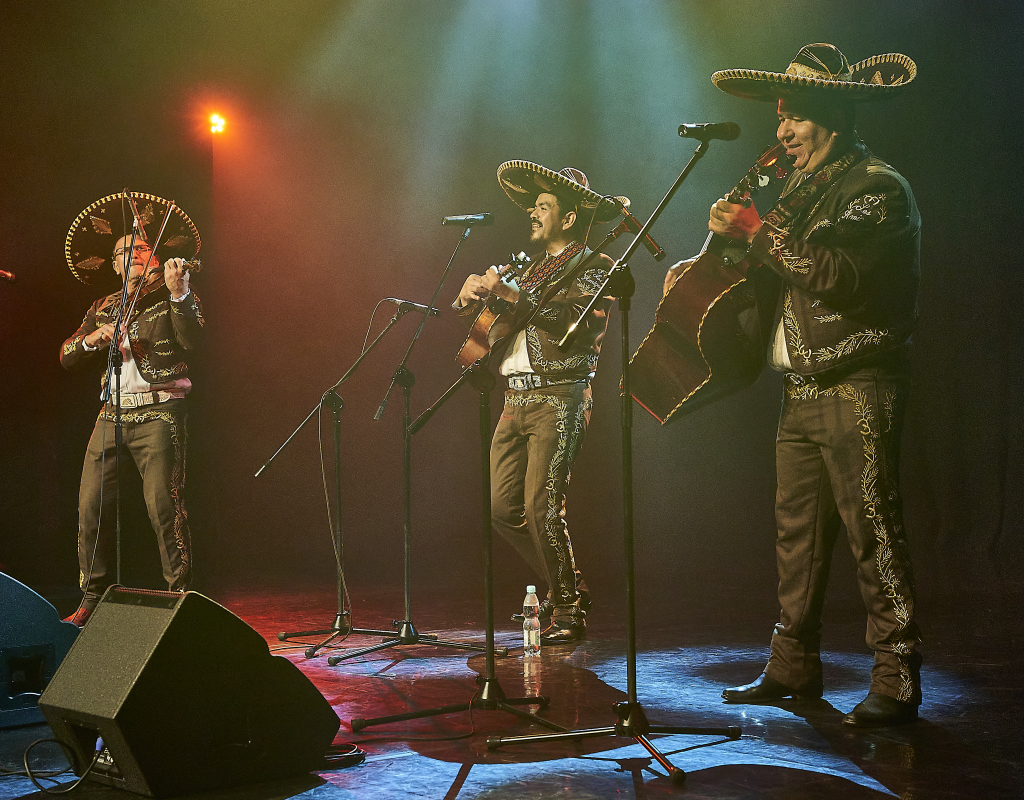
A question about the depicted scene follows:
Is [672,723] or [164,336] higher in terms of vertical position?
[164,336]

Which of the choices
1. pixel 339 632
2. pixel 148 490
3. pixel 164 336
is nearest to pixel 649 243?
pixel 339 632

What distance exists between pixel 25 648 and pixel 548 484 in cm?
226

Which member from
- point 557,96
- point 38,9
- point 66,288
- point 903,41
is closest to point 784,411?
point 903,41

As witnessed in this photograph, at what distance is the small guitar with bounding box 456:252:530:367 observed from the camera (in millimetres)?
4512

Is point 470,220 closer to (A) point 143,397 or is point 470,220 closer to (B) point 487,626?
(A) point 143,397

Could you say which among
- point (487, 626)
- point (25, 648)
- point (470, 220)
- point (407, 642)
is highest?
point (470, 220)

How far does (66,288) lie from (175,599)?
434 cm

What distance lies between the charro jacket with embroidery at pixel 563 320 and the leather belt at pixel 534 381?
0.04 ft

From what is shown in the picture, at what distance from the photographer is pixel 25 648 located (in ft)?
9.78

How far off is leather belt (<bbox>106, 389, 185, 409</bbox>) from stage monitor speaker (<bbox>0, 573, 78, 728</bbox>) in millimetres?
1805

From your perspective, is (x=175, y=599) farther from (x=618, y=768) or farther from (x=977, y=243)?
(x=977, y=243)

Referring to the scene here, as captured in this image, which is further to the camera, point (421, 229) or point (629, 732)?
point (421, 229)

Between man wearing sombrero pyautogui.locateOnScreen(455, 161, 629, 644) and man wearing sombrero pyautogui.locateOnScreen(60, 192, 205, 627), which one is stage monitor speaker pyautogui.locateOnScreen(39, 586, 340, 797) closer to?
man wearing sombrero pyautogui.locateOnScreen(455, 161, 629, 644)

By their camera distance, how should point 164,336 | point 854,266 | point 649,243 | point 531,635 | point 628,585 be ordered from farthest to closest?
point 164,336 → point 531,635 → point 649,243 → point 854,266 → point 628,585
